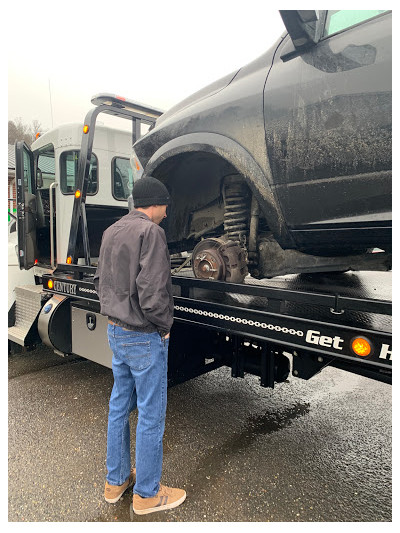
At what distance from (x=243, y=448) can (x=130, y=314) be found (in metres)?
1.49

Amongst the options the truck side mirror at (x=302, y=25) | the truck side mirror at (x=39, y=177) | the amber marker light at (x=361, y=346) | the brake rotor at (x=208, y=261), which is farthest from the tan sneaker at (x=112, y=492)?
the truck side mirror at (x=39, y=177)

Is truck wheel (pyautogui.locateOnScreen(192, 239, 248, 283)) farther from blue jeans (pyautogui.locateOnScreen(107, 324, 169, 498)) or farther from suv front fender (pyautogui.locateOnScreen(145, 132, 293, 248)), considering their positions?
blue jeans (pyautogui.locateOnScreen(107, 324, 169, 498))

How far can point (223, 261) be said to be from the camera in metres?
2.57

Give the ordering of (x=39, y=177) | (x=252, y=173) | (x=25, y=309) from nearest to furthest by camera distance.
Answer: (x=252, y=173)
(x=25, y=309)
(x=39, y=177)

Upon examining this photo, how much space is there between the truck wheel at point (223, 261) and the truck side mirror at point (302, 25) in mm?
1204

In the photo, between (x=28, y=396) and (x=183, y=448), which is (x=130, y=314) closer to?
(x=183, y=448)

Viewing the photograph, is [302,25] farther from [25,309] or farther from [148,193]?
[25,309]

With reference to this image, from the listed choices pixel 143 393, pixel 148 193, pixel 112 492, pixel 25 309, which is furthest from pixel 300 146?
pixel 25 309

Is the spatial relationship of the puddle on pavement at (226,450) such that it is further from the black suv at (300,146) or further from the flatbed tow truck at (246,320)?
the black suv at (300,146)

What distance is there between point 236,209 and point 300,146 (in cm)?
75

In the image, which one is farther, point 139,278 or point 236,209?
point 236,209

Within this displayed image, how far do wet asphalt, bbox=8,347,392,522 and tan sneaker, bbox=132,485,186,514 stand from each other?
0.13 feet

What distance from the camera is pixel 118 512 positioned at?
7.16 feet

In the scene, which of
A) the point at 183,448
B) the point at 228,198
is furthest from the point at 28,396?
the point at 228,198
